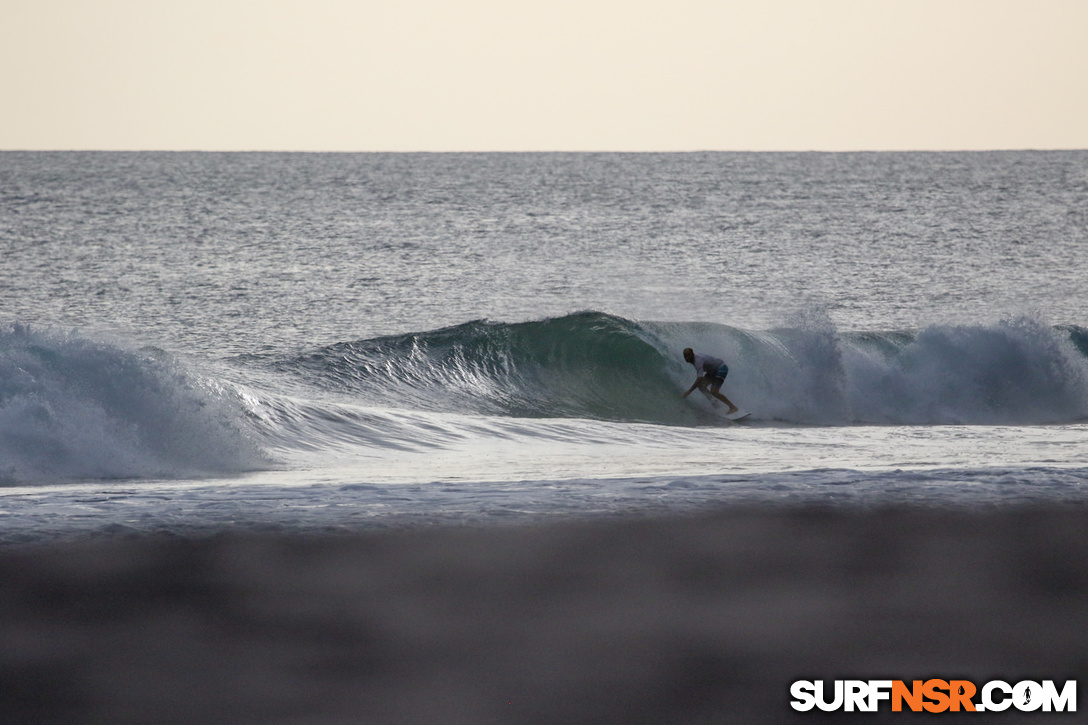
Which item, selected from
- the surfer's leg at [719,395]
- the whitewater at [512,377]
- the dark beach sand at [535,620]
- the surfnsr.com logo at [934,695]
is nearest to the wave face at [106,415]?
the whitewater at [512,377]

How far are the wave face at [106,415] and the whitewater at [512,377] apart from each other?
3 centimetres

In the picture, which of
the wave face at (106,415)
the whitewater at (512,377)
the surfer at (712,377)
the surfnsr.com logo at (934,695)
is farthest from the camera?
the surfer at (712,377)

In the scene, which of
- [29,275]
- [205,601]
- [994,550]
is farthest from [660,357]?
[29,275]

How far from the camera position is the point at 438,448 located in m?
10.9

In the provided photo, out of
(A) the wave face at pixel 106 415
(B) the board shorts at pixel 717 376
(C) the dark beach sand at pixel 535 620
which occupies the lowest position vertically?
(C) the dark beach sand at pixel 535 620

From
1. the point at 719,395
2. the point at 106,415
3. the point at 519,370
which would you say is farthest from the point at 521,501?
the point at 519,370

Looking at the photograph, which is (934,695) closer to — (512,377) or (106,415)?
(106,415)

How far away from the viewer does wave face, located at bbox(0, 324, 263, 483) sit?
9367mm

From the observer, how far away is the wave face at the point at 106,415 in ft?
30.7

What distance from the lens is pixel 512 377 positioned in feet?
53.5

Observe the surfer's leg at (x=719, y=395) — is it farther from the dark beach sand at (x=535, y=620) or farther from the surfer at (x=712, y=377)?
the dark beach sand at (x=535, y=620)

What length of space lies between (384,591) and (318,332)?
15.0 metres

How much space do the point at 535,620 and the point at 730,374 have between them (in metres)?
11.2

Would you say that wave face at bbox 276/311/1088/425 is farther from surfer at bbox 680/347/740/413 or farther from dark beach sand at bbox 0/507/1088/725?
dark beach sand at bbox 0/507/1088/725
